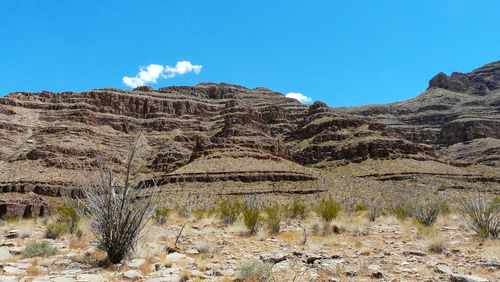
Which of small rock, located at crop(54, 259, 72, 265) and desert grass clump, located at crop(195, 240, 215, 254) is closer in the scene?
small rock, located at crop(54, 259, 72, 265)

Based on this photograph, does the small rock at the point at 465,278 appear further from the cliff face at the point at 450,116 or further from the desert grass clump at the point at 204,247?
the cliff face at the point at 450,116

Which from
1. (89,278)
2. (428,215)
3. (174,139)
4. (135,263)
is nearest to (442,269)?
(135,263)

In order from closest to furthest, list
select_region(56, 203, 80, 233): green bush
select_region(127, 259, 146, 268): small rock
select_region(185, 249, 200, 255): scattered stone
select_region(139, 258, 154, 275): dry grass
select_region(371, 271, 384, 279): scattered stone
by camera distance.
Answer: select_region(371, 271, 384, 279): scattered stone
select_region(139, 258, 154, 275): dry grass
select_region(127, 259, 146, 268): small rock
select_region(185, 249, 200, 255): scattered stone
select_region(56, 203, 80, 233): green bush

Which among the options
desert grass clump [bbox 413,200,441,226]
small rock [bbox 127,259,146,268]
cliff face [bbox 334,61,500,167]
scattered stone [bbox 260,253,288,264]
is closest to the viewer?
small rock [bbox 127,259,146,268]

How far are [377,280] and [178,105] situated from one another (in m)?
117

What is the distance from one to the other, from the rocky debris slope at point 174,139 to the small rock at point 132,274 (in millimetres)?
Answer: 25304

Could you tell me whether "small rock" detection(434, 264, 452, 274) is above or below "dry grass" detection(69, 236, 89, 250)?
A: above

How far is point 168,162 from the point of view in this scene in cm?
7175

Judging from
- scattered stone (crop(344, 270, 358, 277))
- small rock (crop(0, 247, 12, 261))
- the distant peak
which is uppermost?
the distant peak

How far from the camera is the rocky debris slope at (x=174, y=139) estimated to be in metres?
51.0

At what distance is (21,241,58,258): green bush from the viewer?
672 cm

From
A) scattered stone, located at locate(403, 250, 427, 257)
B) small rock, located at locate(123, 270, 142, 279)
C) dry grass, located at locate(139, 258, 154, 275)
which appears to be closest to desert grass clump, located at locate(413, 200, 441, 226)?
scattered stone, located at locate(403, 250, 427, 257)

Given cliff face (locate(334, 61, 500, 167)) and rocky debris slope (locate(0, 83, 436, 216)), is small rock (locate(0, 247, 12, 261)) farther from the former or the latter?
cliff face (locate(334, 61, 500, 167))

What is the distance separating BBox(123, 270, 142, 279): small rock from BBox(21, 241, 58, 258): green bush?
3.03 m
